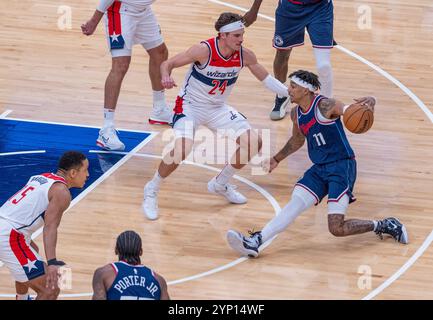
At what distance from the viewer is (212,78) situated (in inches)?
471

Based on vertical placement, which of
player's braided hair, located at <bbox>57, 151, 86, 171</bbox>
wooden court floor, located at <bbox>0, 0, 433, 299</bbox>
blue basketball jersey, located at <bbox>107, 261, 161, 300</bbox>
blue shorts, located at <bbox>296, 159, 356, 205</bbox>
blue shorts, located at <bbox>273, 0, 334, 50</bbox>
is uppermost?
blue shorts, located at <bbox>273, 0, 334, 50</bbox>

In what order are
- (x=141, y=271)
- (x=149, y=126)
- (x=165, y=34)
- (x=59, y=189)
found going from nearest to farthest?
(x=141, y=271)
(x=59, y=189)
(x=149, y=126)
(x=165, y=34)

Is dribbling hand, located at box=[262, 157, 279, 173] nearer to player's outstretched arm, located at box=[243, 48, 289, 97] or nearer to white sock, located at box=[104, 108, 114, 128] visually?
player's outstretched arm, located at box=[243, 48, 289, 97]

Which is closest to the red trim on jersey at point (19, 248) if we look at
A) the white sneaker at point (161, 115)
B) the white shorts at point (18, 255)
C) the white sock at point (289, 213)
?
the white shorts at point (18, 255)

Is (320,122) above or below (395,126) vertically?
above

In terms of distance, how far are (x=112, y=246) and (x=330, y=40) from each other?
400cm

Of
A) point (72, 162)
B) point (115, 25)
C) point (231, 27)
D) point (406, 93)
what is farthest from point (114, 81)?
point (406, 93)

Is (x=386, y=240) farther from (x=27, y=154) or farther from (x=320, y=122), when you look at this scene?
(x=27, y=154)

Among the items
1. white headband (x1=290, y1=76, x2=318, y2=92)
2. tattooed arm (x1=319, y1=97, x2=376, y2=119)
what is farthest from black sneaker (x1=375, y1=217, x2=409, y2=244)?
white headband (x1=290, y1=76, x2=318, y2=92)

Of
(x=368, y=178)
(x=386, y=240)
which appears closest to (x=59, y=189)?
(x=386, y=240)

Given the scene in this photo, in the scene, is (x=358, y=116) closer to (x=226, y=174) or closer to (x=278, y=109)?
(x=226, y=174)

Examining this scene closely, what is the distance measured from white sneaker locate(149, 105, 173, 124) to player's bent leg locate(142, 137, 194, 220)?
6.84 feet

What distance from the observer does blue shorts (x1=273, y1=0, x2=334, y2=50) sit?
13.7 metres

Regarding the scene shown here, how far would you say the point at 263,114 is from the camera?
47.4 ft
